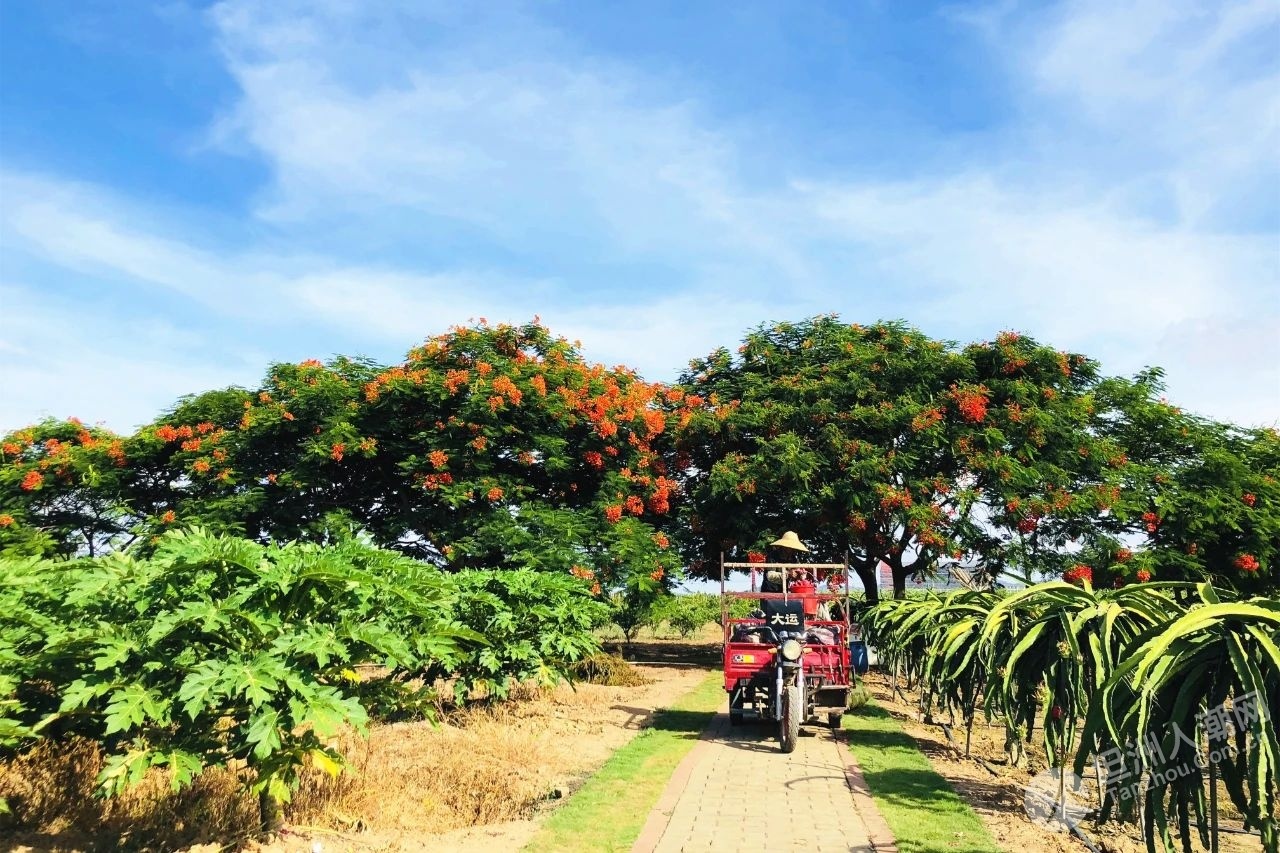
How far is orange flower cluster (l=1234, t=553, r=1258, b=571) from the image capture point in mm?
18812

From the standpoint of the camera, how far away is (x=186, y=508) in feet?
58.3

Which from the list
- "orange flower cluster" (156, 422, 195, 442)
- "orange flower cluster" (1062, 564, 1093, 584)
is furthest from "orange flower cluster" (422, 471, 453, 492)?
"orange flower cluster" (1062, 564, 1093, 584)

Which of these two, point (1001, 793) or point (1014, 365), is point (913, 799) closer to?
point (1001, 793)

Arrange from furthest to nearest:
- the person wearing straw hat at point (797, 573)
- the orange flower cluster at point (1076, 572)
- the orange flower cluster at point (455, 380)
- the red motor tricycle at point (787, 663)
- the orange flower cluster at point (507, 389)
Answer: the orange flower cluster at point (1076, 572) < the orange flower cluster at point (455, 380) < the orange flower cluster at point (507, 389) < the person wearing straw hat at point (797, 573) < the red motor tricycle at point (787, 663)

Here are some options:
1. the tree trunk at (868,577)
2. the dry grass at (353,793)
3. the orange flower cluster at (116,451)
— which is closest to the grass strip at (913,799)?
the dry grass at (353,793)

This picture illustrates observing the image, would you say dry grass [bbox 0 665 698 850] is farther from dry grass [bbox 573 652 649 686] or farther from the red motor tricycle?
dry grass [bbox 573 652 649 686]

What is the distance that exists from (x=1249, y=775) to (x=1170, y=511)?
17.7 metres

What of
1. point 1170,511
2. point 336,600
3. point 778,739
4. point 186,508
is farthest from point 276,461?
→ point 1170,511

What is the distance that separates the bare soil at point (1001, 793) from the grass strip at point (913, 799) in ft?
0.47

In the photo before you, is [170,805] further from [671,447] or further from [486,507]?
[671,447]

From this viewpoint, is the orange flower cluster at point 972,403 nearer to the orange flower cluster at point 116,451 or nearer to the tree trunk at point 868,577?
the tree trunk at point 868,577

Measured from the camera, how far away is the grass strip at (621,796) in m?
5.85

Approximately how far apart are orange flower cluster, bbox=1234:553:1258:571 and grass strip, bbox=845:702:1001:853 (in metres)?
12.9

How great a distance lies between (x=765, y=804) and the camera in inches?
279
